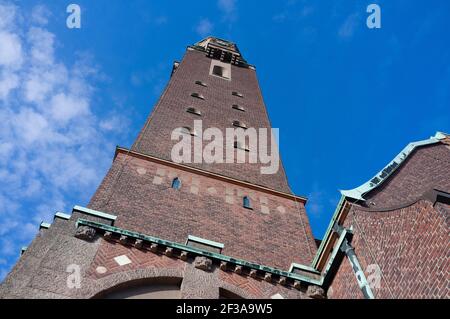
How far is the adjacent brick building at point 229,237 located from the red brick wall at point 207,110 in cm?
12

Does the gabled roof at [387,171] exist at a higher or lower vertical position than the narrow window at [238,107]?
lower

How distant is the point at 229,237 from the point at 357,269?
4379mm

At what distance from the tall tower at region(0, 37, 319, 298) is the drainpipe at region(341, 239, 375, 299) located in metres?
1.01

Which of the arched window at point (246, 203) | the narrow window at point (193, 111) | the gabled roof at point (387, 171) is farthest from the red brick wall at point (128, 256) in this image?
the narrow window at point (193, 111)

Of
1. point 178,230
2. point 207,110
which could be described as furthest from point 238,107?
point 178,230

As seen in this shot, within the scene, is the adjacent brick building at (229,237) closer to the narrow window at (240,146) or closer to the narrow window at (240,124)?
the narrow window at (240,146)

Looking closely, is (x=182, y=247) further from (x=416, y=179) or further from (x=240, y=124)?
(x=240, y=124)

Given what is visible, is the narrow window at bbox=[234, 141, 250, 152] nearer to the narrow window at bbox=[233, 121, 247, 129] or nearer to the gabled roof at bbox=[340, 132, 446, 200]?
the narrow window at bbox=[233, 121, 247, 129]

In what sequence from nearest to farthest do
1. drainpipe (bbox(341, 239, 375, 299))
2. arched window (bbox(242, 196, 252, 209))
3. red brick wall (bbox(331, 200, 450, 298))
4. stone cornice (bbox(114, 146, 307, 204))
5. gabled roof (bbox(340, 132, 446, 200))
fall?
red brick wall (bbox(331, 200, 450, 298)) → drainpipe (bbox(341, 239, 375, 299)) → gabled roof (bbox(340, 132, 446, 200)) → arched window (bbox(242, 196, 252, 209)) → stone cornice (bbox(114, 146, 307, 204))

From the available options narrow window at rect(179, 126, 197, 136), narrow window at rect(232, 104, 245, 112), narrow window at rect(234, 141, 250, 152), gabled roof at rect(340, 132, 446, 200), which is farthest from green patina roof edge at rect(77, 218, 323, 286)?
narrow window at rect(232, 104, 245, 112)

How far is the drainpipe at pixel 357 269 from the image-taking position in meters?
8.52

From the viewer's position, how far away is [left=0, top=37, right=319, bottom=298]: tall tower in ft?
29.2
